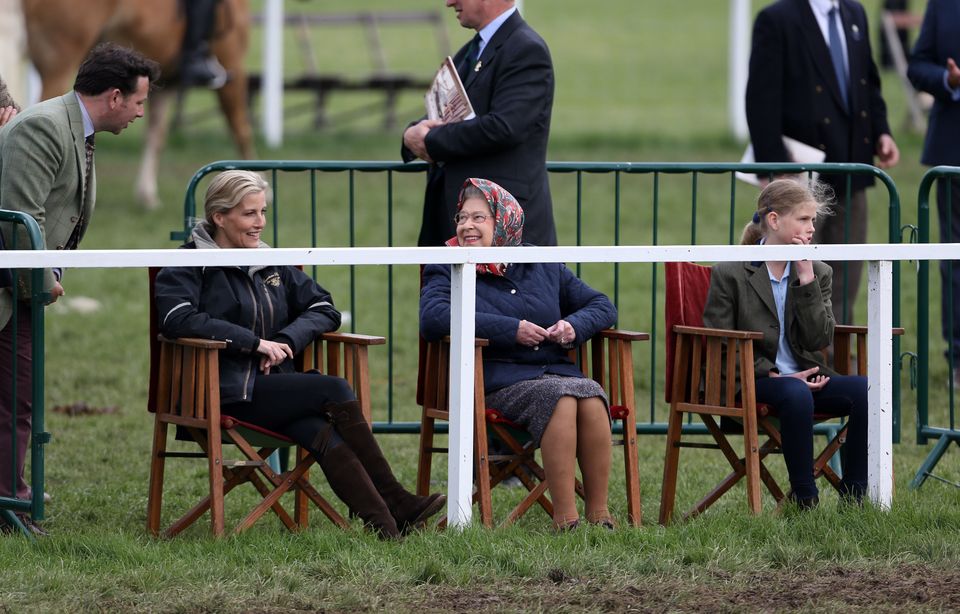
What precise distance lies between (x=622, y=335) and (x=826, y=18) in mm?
3028

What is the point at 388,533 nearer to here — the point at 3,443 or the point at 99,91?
the point at 3,443

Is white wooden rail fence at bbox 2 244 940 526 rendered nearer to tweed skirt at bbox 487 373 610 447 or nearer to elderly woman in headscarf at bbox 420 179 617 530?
elderly woman in headscarf at bbox 420 179 617 530

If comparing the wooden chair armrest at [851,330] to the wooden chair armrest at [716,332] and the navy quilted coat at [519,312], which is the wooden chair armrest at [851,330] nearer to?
the wooden chair armrest at [716,332]

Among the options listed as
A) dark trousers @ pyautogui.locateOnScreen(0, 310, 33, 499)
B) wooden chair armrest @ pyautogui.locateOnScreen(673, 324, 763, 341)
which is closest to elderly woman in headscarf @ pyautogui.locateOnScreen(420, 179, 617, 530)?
wooden chair armrest @ pyautogui.locateOnScreen(673, 324, 763, 341)

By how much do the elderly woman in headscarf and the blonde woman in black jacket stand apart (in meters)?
0.39

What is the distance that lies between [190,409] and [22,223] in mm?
780

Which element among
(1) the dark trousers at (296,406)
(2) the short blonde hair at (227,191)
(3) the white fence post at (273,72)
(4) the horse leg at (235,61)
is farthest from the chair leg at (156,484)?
(3) the white fence post at (273,72)

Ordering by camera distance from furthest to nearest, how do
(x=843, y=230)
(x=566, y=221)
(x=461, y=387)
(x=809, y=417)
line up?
(x=566, y=221) → (x=843, y=230) → (x=809, y=417) → (x=461, y=387)

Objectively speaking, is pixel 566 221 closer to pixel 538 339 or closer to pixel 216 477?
pixel 538 339

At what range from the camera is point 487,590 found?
4.62m

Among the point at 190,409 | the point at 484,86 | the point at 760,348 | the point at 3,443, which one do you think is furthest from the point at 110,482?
the point at 760,348

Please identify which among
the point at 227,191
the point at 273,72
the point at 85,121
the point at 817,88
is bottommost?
the point at 227,191

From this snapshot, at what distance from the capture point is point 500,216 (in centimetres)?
571

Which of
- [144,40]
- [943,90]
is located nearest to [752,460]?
[943,90]
